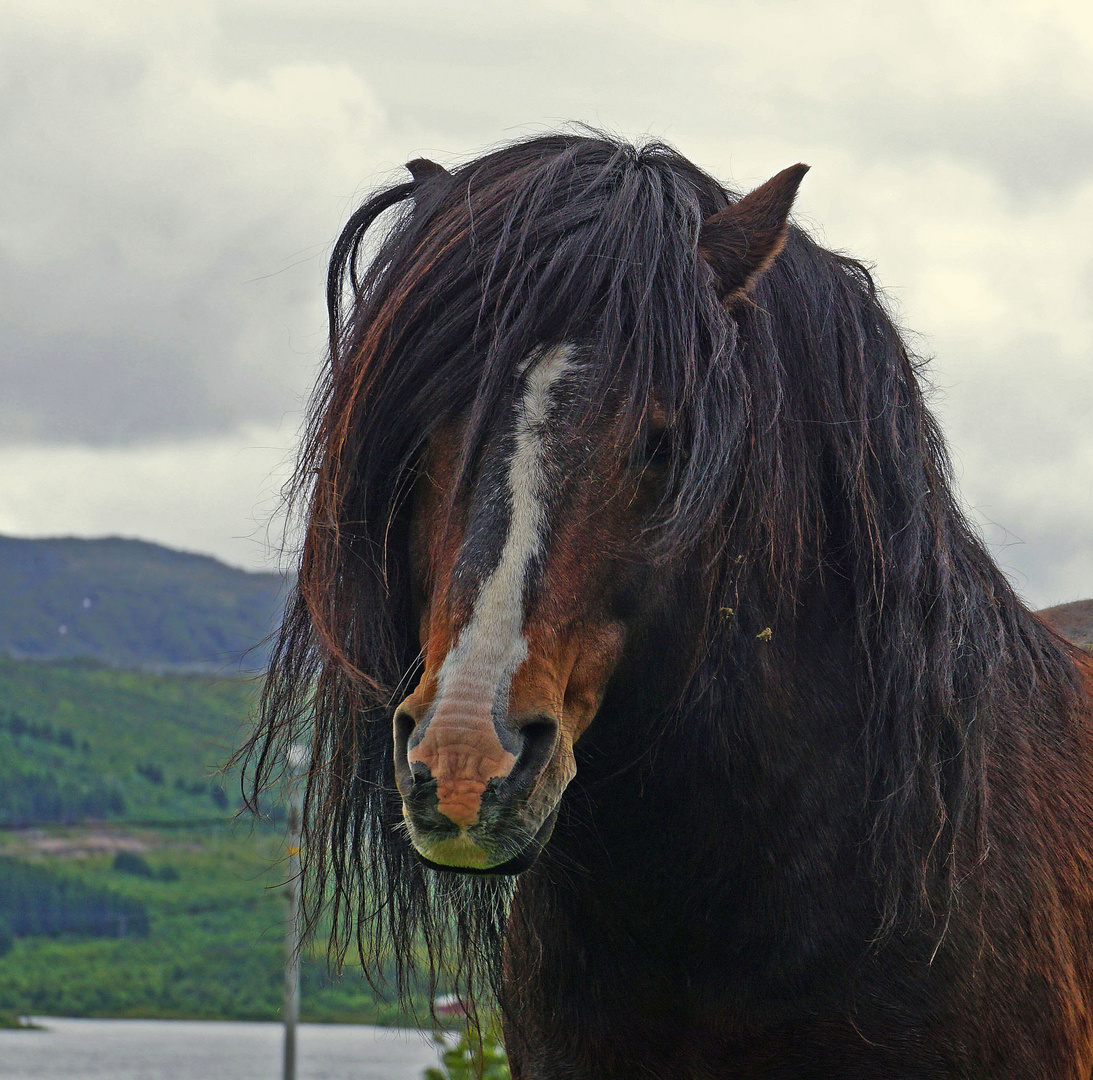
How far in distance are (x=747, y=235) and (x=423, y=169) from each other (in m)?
0.80

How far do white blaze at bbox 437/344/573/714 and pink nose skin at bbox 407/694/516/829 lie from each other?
3cm

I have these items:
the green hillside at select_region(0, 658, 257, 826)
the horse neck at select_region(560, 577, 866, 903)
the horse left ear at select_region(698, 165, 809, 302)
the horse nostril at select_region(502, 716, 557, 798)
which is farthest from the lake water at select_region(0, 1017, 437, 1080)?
the horse nostril at select_region(502, 716, 557, 798)

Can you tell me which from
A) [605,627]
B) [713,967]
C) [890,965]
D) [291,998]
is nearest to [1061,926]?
[890,965]

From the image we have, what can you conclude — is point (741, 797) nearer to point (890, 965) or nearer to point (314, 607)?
point (890, 965)

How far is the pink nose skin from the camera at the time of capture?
6.02ft

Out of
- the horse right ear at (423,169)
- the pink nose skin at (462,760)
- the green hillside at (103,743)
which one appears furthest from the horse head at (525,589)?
the green hillside at (103,743)

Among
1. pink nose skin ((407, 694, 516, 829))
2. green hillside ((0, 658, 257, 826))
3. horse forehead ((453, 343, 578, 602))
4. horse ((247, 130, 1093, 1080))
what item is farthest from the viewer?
green hillside ((0, 658, 257, 826))

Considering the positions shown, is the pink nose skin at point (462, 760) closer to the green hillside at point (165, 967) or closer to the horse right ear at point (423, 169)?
the horse right ear at point (423, 169)

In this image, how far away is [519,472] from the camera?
2.12m

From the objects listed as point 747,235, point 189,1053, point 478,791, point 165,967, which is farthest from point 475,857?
point 165,967

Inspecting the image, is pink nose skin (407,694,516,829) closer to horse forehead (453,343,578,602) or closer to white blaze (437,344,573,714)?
white blaze (437,344,573,714)

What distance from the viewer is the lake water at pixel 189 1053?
60.2m

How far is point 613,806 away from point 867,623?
57cm

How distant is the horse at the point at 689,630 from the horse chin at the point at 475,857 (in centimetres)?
16
